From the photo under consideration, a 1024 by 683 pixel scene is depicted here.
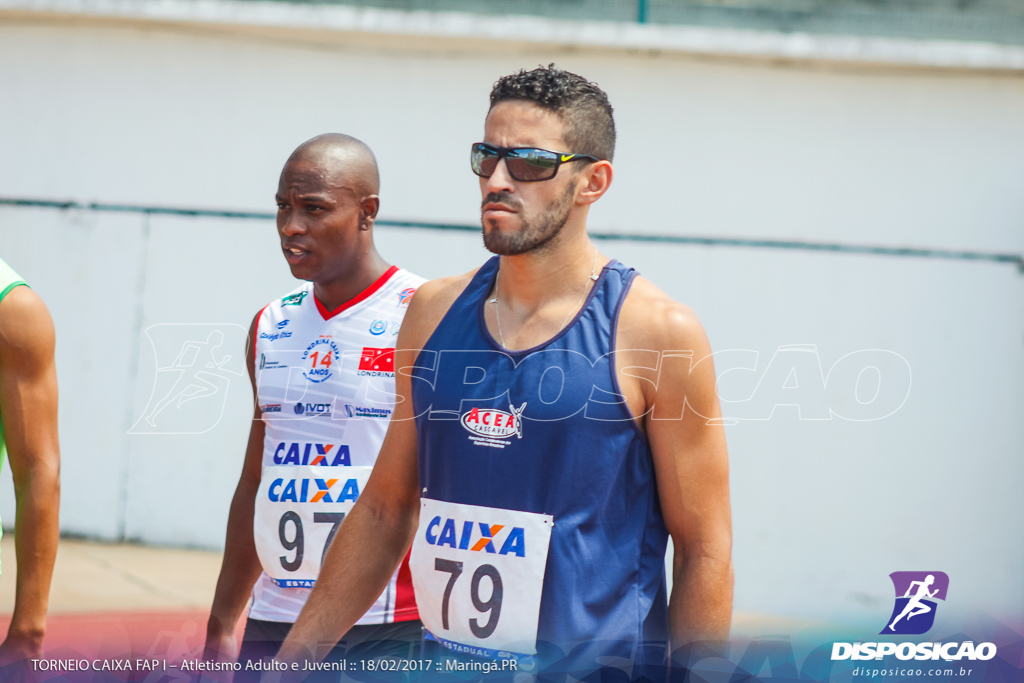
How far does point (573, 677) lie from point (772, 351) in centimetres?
579

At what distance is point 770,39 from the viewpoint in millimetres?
7348

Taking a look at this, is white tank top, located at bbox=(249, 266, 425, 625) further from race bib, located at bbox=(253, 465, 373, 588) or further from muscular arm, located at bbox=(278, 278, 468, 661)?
muscular arm, located at bbox=(278, 278, 468, 661)

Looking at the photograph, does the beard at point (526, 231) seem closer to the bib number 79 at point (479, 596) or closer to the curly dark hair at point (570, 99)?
the curly dark hair at point (570, 99)

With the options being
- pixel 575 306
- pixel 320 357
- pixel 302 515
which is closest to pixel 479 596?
pixel 575 306

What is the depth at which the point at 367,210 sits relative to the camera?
3.58 metres

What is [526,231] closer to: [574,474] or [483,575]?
[574,474]

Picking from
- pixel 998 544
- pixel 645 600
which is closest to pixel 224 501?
pixel 998 544

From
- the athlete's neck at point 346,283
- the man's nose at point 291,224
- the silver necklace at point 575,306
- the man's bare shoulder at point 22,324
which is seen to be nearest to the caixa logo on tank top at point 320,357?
the athlete's neck at point 346,283

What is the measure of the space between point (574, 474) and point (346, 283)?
157cm

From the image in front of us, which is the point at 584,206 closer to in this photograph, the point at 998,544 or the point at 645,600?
the point at 645,600

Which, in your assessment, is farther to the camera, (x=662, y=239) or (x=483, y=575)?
(x=662, y=239)

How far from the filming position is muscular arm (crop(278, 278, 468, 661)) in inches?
94.7

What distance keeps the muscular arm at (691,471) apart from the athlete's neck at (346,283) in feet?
5.00

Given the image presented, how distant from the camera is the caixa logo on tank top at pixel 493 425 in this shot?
7.14ft
